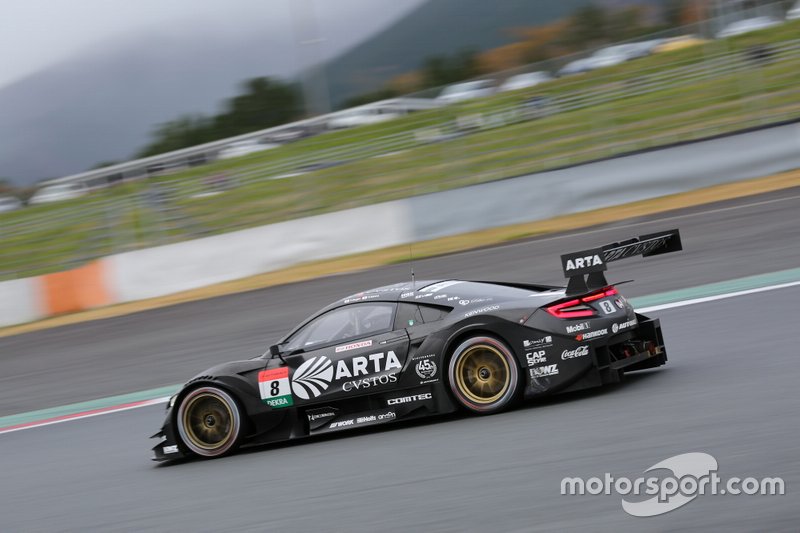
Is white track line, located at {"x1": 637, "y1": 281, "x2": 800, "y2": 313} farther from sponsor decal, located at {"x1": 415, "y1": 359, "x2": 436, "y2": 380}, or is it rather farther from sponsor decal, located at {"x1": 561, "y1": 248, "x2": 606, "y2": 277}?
sponsor decal, located at {"x1": 415, "y1": 359, "x2": 436, "y2": 380}

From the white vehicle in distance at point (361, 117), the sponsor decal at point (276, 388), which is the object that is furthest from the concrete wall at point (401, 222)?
the sponsor decal at point (276, 388)

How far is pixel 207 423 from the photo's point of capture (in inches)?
303

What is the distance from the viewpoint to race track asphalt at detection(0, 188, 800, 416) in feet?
40.3


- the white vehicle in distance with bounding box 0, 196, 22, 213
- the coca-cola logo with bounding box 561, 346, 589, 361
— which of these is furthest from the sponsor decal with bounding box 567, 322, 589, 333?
the white vehicle in distance with bounding box 0, 196, 22, 213

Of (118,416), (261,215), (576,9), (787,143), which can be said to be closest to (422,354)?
(118,416)

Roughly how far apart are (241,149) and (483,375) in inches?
988

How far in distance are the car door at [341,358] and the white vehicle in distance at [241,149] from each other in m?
21.5

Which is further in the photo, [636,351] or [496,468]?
[636,351]

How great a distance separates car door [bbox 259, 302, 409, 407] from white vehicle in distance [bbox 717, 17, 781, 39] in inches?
753

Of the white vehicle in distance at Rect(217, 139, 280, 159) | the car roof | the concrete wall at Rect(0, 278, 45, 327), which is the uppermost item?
the white vehicle in distance at Rect(217, 139, 280, 159)

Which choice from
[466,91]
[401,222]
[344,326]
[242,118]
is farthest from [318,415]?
[242,118]

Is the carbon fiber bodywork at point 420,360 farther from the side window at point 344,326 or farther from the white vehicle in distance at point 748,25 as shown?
the white vehicle in distance at point 748,25

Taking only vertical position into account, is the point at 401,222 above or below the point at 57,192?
below

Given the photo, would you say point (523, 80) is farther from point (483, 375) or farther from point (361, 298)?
point (483, 375)
